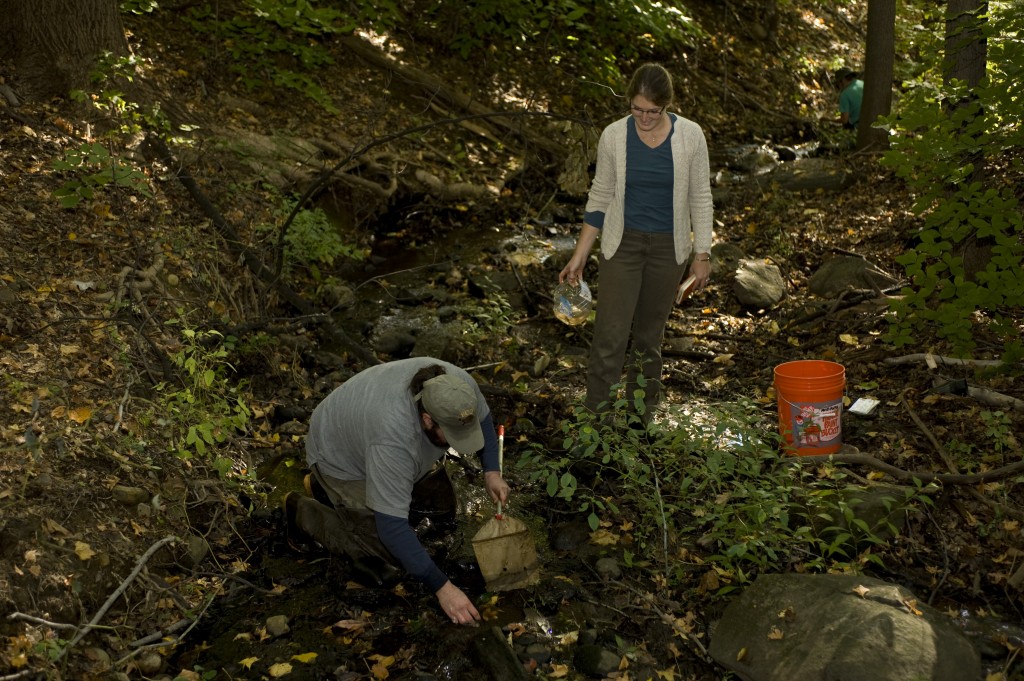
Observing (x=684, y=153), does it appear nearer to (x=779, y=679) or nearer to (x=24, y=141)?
(x=779, y=679)

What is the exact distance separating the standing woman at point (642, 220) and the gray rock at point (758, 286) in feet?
7.93

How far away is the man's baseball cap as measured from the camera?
3930mm

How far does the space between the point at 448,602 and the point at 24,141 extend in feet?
16.3

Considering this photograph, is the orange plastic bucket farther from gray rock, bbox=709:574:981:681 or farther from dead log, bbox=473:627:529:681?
dead log, bbox=473:627:529:681

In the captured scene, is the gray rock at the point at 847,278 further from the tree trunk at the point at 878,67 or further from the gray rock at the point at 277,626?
the gray rock at the point at 277,626

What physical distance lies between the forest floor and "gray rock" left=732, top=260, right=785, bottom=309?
0.31 feet

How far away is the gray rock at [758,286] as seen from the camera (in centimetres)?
762

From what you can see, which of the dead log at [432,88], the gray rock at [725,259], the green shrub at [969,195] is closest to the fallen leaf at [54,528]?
the green shrub at [969,195]

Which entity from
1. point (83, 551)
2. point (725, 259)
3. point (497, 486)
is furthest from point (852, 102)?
point (83, 551)

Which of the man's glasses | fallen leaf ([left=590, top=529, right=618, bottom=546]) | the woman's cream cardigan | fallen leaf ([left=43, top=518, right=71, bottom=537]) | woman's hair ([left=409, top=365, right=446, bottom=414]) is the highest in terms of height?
the man's glasses

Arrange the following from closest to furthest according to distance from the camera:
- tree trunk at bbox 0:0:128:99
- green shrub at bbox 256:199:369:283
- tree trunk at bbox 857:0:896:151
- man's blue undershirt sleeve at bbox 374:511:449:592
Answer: man's blue undershirt sleeve at bbox 374:511:449:592, tree trunk at bbox 0:0:128:99, green shrub at bbox 256:199:369:283, tree trunk at bbox 857:0:896:151

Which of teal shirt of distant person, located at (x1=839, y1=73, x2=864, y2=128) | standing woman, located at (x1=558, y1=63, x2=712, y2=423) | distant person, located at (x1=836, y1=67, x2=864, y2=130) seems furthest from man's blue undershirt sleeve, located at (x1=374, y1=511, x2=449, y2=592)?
teal shirt of distant person, located at (x1=839, y1=73, x2=864, y2=128)

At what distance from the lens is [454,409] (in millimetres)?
3918

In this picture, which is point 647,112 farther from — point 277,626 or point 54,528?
point 54,528
